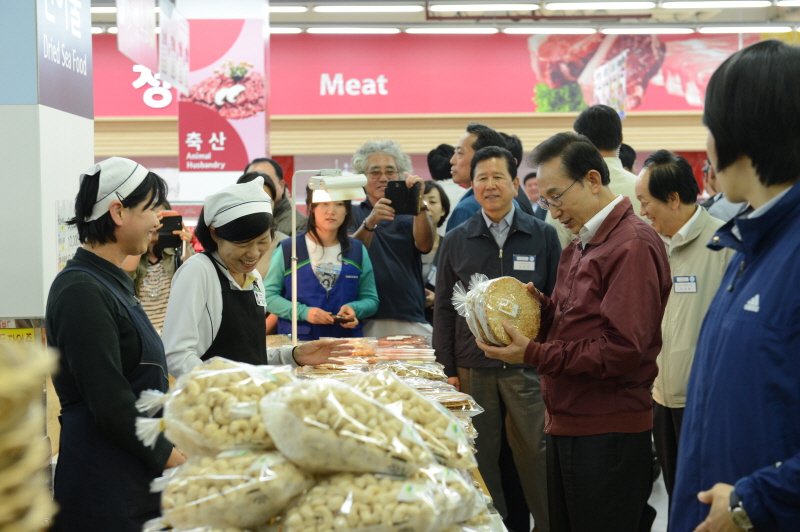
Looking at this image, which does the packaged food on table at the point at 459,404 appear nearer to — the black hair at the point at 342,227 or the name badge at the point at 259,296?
the name badge at the point at 259,296

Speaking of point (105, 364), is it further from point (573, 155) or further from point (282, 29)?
point (282, 29)

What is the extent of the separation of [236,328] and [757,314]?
5.20 feet

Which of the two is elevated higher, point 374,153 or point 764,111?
point 374,153

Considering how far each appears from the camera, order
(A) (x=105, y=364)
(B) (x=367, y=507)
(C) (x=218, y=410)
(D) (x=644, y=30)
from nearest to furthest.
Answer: (B) (x=367, y=507)
(C) (x=218, y=410)
(A) (x=105, y=364)
(D) (x=644, y=30)

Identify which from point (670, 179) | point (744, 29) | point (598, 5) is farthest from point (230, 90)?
point (744, 29)

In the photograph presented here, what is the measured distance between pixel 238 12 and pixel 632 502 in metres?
5.35

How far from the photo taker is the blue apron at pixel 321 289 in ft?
12.8

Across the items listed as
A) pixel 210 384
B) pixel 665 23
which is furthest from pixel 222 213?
pixel 665 23

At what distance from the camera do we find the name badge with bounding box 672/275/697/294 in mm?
3355

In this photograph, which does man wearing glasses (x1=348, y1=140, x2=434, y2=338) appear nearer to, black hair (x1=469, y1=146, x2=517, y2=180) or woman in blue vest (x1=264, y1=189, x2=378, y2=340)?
woman in blue vest (x1=264, y1=189, x2=378, y2=340)

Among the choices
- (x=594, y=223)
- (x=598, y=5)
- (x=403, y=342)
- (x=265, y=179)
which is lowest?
(x=403, y=342)

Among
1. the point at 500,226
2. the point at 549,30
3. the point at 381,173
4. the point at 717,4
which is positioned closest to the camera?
the point at 500,226

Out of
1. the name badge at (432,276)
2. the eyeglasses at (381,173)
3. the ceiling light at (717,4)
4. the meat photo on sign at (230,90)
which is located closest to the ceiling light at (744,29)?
the ceiling light at (717,4)

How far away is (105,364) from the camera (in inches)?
68.6
